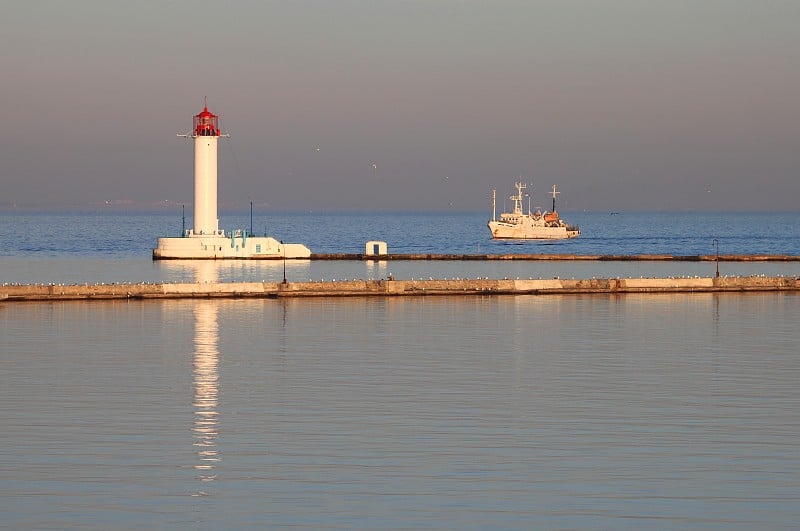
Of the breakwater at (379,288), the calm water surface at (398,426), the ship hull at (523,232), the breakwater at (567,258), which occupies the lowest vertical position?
the calm water surface at (398,426)

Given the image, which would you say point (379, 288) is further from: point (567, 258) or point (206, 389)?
point (567, 258)

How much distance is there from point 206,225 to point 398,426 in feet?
A: 237

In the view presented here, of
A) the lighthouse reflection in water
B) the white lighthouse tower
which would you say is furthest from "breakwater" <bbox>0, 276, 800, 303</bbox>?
the white lighthouse tower

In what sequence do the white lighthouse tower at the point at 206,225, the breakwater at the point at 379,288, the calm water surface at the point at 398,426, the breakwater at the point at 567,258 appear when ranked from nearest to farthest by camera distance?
the calm water surface at the point at 398,426
the breakwater at the point at 379,288
the white lighthouse tower at the point at 206,225
the breakwater at the point at 567,258

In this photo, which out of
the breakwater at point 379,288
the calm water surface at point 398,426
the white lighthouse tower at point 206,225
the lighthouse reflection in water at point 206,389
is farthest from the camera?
the white lighthouse tower at point 206,225

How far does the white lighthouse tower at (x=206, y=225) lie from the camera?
97250 millimetres

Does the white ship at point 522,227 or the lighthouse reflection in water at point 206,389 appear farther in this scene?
the white ship at point 522,227

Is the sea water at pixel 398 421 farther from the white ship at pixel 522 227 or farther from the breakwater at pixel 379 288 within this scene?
the white ship at pixel 522 227

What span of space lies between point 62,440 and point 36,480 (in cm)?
393

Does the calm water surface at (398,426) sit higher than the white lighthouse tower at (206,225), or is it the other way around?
the white lighthouse tower at (206,225)

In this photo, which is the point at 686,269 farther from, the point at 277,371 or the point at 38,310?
the point at 277,371

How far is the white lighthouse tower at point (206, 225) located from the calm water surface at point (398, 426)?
146 feet

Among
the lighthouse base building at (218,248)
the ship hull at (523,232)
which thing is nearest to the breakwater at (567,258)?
the lighthouse base building at (218,248)

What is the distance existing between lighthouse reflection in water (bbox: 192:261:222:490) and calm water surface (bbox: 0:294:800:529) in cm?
10
